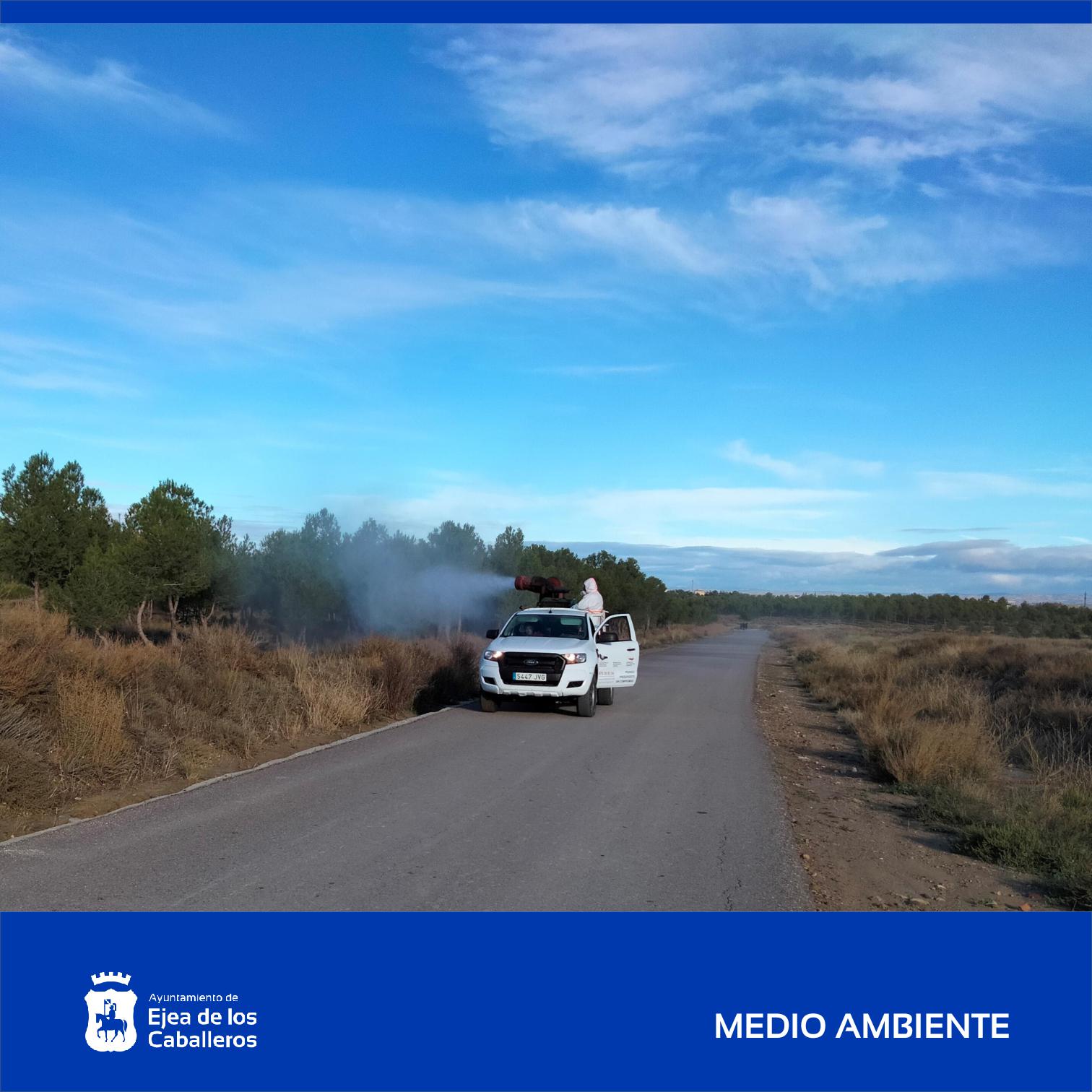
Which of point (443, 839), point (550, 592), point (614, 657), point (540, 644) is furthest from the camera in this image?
point (550, 592)

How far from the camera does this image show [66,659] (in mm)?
10695

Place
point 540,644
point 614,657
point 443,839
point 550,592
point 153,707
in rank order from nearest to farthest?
point 443,839, point 153,707, point 540,644, point 614,657, point 550,592

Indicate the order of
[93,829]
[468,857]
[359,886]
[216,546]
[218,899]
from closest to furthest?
[218,899]
[359,886]
[468,857]
[93,829]
[216,546]

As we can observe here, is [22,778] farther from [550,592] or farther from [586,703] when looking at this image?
[550,592]

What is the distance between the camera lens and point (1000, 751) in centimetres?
1290

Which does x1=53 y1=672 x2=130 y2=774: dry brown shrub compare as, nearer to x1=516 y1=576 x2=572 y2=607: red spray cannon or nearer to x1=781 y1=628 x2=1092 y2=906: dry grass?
x1=781 y1=628 x2=1092 y2=906: dry grass

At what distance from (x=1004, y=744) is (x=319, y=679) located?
1042 cm

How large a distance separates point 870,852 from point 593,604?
1133cm

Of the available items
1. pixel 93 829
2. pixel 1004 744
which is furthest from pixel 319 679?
pixel 1004 744

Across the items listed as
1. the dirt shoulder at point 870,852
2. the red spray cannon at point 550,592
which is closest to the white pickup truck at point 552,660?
the red spray cannon at point 550,592

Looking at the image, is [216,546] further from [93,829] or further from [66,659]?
[93,829]

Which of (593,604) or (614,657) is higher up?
(593,604)

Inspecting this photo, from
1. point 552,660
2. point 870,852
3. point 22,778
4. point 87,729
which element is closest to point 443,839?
point 870,852

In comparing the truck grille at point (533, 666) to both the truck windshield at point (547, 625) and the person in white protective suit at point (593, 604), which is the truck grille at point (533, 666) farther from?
the person in white protective suit at point (593, 604)
